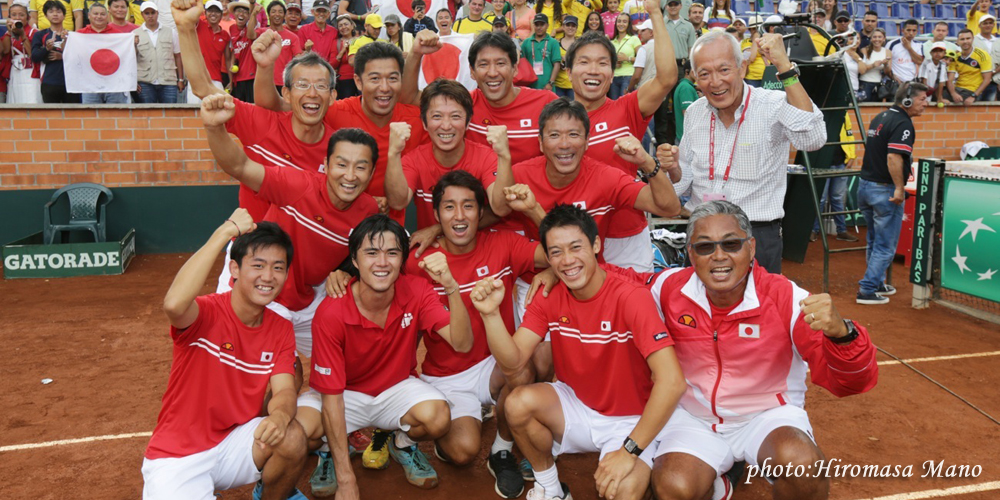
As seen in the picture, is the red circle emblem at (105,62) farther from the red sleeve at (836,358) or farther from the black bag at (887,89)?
the black bag at (887,89)

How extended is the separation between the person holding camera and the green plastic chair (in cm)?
141

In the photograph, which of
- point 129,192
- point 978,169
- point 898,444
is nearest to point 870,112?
point 978,169

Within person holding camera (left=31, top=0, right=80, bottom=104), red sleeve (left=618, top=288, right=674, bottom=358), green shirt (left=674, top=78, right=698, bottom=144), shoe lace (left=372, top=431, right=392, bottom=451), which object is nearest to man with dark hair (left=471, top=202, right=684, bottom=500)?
red sleeve (left=618, top=288, right=674, bottom=358)

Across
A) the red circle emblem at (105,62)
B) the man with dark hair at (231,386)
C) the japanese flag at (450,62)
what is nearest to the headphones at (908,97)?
Result: the japanese flag at (450,62)

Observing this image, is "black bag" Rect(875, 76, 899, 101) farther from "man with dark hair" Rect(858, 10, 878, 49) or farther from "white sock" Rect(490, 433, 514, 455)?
"white sock" Rect(490, 433, 514, 455)

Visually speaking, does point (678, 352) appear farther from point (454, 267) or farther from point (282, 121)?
point (282, 121)

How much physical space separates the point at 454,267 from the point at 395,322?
51cm

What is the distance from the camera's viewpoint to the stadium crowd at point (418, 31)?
10.9 m

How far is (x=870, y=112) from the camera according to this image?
12289mm

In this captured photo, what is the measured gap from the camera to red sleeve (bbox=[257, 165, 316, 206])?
4.43 m

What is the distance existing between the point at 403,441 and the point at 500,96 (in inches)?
89.9

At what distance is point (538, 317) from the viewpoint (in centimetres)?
411

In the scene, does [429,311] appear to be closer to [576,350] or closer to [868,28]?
[576,350]

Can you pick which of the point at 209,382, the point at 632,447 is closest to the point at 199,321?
the point at 209,382
